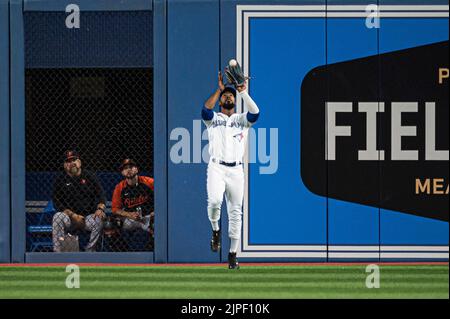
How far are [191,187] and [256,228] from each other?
0.98m

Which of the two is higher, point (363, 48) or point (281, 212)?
point (363, 48)

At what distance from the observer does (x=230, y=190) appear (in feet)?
41.6

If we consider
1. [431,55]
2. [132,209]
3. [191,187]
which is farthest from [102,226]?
[431,55]

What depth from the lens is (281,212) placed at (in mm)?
13203

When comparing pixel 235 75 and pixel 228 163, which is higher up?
pixel 235 75

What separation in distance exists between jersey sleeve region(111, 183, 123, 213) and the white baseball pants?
136 cm

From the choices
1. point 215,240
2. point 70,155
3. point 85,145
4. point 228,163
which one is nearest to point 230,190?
point 228,163

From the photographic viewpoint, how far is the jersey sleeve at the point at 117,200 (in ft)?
44.2

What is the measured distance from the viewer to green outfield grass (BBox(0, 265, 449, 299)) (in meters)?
10.5

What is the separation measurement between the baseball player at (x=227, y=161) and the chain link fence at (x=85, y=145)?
3.80 feet

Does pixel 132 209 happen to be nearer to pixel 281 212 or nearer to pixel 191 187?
pixel 191 187

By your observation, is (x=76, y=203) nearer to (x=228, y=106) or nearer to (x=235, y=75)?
(x=228, y=106)

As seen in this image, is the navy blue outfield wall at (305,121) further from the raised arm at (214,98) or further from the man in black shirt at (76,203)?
the man in black shirt at (76,203)

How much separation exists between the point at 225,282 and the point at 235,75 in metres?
2.55
